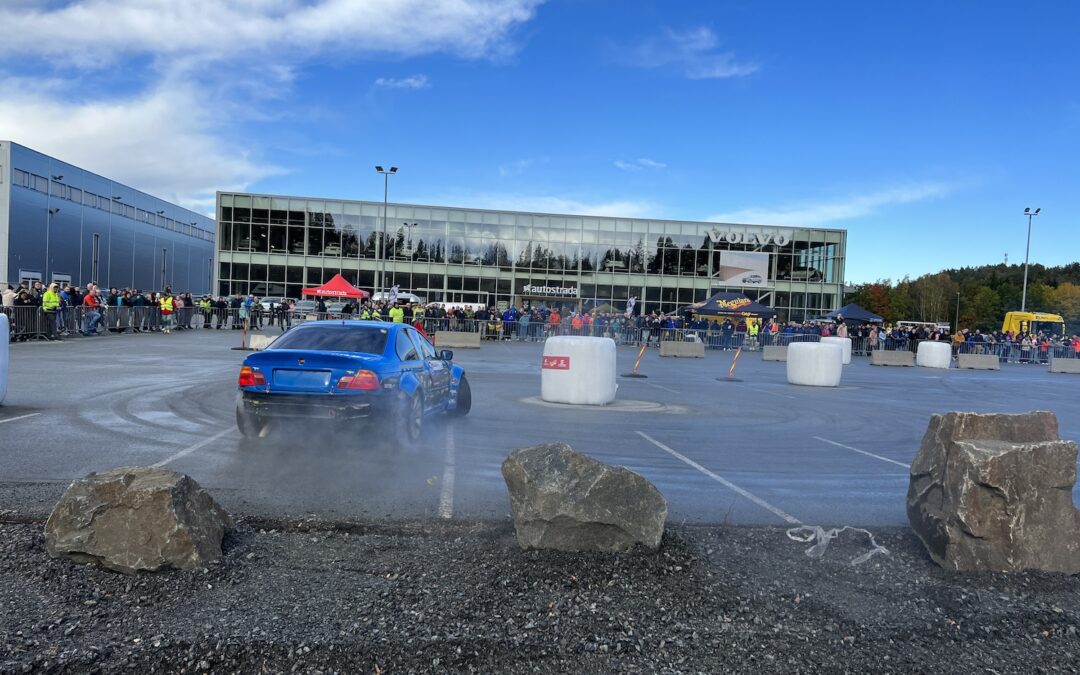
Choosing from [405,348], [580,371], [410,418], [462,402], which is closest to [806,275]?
[580,371]

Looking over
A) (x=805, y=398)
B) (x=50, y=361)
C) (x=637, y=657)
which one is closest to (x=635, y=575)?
(x=637, y=657)

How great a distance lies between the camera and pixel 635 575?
4.73 meters

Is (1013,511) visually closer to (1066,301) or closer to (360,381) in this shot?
(360,381)

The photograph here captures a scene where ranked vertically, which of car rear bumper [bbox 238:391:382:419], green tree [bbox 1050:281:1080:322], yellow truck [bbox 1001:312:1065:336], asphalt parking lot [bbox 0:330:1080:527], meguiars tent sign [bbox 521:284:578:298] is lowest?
asphalt parking lot [bbox 0:330:1080:527]

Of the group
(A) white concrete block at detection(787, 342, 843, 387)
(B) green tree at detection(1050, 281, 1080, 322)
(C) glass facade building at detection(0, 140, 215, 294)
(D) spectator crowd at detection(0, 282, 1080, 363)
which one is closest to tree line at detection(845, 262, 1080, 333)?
(B) green tree at detection(1050, 281, 1080, 322)

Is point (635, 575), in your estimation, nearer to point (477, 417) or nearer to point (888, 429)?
point (477, 417)

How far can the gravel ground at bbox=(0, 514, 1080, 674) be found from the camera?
12.2 feet

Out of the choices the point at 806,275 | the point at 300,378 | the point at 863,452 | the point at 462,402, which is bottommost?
the point at 863,452

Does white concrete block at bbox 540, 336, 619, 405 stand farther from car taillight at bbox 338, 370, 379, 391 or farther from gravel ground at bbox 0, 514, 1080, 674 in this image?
gravel ground at bbox 0, 514, 1080, 674

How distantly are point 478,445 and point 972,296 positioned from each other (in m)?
118

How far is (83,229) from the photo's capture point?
6197 cm

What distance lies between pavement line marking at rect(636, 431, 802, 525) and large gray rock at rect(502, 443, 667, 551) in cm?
167

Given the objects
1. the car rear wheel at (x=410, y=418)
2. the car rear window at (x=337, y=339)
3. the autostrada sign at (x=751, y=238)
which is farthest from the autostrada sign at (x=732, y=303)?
the car rear window at (x=337, y=339)

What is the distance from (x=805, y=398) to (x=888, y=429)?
4.41m
